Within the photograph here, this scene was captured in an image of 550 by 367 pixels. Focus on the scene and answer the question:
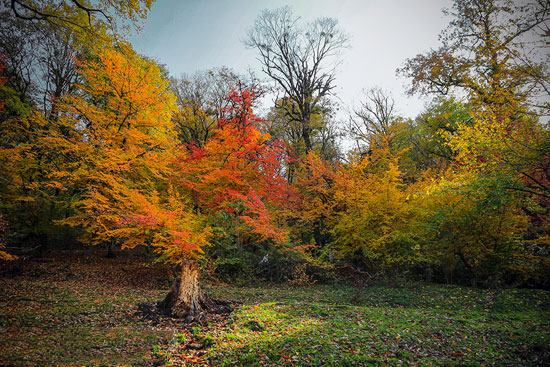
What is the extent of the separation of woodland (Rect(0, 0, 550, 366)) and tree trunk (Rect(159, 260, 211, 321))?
0.14 feet

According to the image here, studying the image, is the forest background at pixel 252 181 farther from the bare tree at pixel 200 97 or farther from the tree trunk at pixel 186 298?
the bare tree at pixel 200 97

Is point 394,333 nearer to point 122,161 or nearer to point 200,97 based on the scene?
point 122,161

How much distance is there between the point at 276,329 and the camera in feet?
19.0

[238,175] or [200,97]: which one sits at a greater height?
[200,97]

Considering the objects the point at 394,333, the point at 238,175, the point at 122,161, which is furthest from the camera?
the point at 238,175

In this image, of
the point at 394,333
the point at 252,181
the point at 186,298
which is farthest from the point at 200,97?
the point at 394,333

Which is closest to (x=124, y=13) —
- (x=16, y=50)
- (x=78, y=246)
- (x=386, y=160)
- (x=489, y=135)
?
(x=489, y=135)

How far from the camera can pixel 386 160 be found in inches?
605

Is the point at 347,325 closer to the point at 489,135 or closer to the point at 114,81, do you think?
the point at 489,135

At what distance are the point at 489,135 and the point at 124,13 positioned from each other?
941 cm

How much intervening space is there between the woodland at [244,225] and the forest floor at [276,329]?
0.05 m

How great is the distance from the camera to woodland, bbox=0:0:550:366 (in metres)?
4.98

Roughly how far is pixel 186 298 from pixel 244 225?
4.70 metres

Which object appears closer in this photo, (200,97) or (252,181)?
(252,181)
